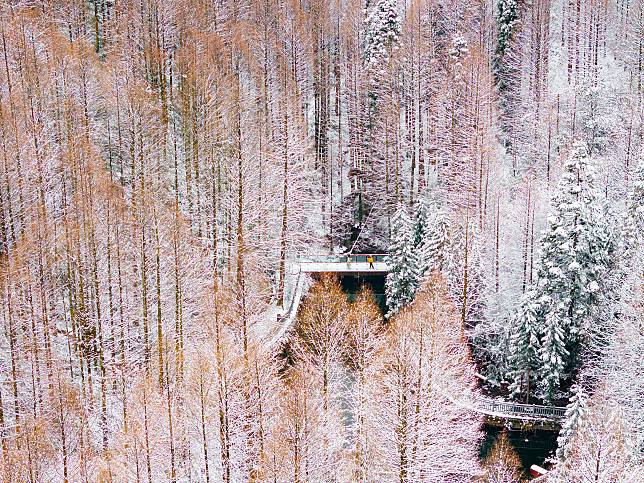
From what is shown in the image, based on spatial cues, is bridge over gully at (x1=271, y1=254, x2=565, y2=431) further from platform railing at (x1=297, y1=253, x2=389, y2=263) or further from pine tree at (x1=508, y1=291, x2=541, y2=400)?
pine tree at (x1=508, y1=291, x2=541, y2=400)

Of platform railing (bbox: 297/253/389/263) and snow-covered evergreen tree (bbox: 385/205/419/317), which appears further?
platform railing (bbox: 297/253/389/263)

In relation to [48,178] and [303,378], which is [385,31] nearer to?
[48,178]

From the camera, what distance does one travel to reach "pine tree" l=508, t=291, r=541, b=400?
38.2 meters

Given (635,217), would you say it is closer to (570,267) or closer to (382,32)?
(570,267)

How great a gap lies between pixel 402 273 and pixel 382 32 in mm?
22261

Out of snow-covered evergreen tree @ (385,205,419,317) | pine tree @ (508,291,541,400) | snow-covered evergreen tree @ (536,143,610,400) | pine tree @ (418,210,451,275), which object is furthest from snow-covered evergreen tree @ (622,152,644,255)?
snow-covered evergreen tree @ (385,205,419,317)

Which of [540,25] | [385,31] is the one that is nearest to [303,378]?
[385,31]

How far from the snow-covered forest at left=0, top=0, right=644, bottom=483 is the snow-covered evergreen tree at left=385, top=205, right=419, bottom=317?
0.15 metres

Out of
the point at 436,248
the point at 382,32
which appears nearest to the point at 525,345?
the point at 436,248

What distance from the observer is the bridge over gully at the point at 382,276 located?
121ft

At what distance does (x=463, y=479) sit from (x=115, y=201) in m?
19.4

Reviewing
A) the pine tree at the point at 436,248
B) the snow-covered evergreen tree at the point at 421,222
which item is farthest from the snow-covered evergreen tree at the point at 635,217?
the snow-covered evergreen tree at the point at 421,222

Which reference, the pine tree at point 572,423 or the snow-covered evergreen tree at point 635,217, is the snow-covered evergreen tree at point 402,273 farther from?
the pine tree at point 572,423

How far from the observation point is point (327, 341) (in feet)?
102
